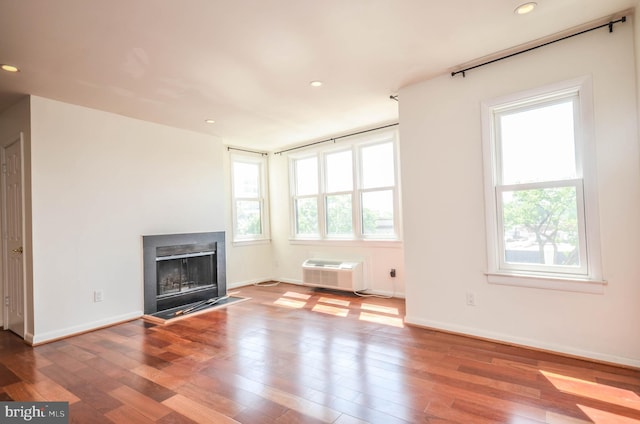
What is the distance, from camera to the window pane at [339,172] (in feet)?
18.0

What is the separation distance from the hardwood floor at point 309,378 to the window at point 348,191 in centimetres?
189

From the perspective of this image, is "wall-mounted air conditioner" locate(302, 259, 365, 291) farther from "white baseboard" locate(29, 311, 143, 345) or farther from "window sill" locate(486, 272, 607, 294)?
"white baseboard" locate(29, 311, 143, 345)

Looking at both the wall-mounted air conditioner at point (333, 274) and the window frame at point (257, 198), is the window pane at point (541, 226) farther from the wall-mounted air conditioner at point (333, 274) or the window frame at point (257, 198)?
the window frame at point (257, 198)

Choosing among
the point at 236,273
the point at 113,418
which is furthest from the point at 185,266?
the point at 113,418

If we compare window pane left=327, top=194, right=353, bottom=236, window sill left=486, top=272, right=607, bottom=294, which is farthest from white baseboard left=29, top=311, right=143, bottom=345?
window sill left=486, top=272, right=607, bottom=294

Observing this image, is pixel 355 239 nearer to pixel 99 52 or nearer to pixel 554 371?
pixel 554 371

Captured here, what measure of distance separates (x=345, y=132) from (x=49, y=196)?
389 cm

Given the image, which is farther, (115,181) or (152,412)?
(115,181)

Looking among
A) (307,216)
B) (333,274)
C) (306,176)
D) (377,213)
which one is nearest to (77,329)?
(333,274)

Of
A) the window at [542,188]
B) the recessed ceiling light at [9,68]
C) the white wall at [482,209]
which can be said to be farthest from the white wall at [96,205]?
the window at [542,188]

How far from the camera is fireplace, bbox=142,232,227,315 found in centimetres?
435

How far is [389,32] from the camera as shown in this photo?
2529 millimetres

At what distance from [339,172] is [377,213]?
990 millimetres

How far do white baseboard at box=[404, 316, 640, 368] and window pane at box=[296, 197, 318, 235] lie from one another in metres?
2.77
